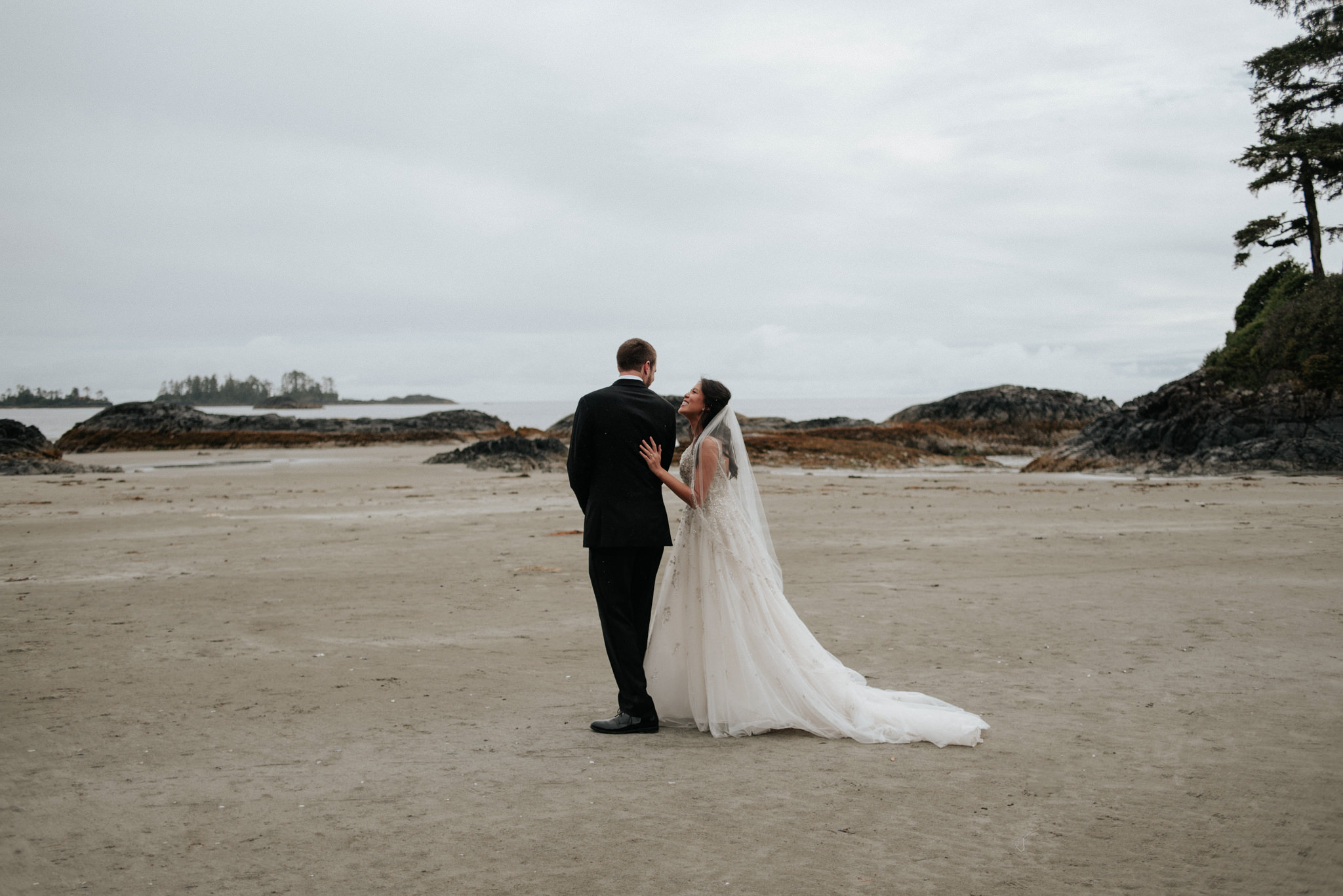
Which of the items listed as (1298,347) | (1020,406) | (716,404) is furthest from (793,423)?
(716,404)

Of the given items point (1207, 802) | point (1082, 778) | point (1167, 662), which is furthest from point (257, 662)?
point (1167, 662)

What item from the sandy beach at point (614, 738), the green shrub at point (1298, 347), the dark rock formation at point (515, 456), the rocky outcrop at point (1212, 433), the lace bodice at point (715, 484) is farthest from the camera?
the dark rock formation at point (515, 456)

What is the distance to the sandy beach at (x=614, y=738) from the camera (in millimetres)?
3441

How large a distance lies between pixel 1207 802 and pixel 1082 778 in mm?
524

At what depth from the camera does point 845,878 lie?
3295 mm

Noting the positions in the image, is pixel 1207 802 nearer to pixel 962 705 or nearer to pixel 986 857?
pixel 986 857

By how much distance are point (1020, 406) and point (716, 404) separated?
5095 centimetres

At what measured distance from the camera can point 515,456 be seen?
30797mm

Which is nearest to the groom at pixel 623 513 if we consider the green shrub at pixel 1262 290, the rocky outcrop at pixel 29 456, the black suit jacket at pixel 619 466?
the black suit jacket at pixel 619 466

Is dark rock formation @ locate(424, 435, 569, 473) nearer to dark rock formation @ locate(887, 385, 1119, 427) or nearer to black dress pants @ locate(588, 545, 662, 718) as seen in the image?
black dress pants @ locate(588, 545, 662, 718)

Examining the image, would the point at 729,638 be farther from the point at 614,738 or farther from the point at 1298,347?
the point at 1298,347

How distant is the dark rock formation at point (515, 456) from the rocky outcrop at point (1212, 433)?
16.4 meters

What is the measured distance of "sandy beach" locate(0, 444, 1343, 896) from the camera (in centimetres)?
344

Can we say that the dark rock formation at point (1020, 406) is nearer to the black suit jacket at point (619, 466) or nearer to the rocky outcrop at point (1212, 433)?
the rocky outcrop at point (1212, 433)
